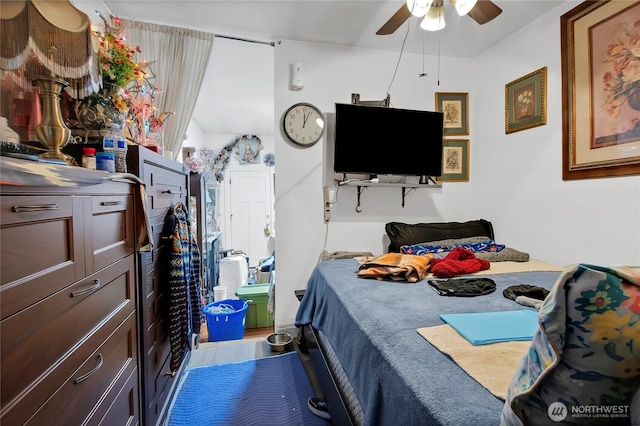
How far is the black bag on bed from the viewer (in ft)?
4.94

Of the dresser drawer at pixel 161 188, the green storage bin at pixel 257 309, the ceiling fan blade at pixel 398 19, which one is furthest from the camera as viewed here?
the green storage bin at pixel 257 309

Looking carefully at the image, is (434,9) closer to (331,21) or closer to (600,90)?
(331,21)

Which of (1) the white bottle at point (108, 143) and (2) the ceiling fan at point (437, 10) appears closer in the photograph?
(1) the white bottle at point (108, 143)

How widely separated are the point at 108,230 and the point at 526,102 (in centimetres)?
301

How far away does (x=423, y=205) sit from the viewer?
2.97 m

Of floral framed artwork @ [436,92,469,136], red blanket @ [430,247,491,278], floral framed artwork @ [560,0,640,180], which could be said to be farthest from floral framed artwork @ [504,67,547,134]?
red blanket @ [430,247,491,278]

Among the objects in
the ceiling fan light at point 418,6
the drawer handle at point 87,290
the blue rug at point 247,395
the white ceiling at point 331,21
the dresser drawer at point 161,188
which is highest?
the white ceiling at point 331,21

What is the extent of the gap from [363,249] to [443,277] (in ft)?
3.39

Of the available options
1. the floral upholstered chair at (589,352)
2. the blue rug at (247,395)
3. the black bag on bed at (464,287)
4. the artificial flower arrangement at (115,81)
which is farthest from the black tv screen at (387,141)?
the floral upholstered chair at (589,352)

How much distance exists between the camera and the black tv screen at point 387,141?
2.54 m

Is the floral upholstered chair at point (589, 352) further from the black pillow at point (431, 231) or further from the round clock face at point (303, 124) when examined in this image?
the round clock face at point (303, 124)

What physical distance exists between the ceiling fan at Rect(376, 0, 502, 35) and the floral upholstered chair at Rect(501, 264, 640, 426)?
5.25ft

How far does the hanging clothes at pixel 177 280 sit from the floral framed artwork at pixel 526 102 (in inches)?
108

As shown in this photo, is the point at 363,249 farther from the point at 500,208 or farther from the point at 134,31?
the point at 134,31
